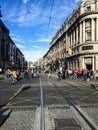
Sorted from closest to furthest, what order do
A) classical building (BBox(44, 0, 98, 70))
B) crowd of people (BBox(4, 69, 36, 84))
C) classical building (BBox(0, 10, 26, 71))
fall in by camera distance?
1. crowd of people (BBox(4, 69, 36, 84))
2. classical building (BBox(44, 0, 98, 70))
3. classical building (BBox(0, 10, 26, 71))

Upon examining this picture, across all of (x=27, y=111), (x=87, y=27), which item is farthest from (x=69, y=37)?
(x=27, y=111)

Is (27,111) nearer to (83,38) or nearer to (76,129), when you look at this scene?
(76,129)

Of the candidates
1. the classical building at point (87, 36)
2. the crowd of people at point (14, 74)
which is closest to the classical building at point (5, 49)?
the classical building at point (87, 36)

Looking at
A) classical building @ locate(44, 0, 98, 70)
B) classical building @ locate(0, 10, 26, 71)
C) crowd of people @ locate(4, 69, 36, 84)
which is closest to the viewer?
crowd of people @ locate(4, 69, 36, 84)

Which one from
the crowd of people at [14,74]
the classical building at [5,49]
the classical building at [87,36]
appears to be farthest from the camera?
the classical building at [5,49]

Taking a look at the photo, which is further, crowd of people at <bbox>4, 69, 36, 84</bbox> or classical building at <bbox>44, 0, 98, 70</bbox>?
classical building at <bbox>44, 0, 98, 70</bbox>

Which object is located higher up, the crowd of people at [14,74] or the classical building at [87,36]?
the classical building at [87,36]

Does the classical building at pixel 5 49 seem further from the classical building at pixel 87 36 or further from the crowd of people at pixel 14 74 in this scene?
the crowd of people at pixel 14 74

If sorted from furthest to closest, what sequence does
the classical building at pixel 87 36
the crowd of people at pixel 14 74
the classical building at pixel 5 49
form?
1. the classical building at pixel 5 49
2. the classical building at pixel 87 36
3. the crowd of people at pixel 14 74

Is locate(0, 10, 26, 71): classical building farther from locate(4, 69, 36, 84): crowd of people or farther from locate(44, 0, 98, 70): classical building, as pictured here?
locate(4, 69, 36, 84): crowd of people

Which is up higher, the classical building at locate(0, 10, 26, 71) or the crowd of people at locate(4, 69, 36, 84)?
the classical building at locate(0, 10, 26, 71)

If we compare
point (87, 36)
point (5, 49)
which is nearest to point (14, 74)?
point (87, 36)

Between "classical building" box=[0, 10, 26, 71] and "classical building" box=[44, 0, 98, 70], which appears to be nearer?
"classical building" box=[44, 0, 98, 70]

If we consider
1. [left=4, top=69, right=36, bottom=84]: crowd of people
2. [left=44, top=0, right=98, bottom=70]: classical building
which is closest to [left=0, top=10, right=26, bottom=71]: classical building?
[left=44, top=0, right=98, bottom=70]: classical building
